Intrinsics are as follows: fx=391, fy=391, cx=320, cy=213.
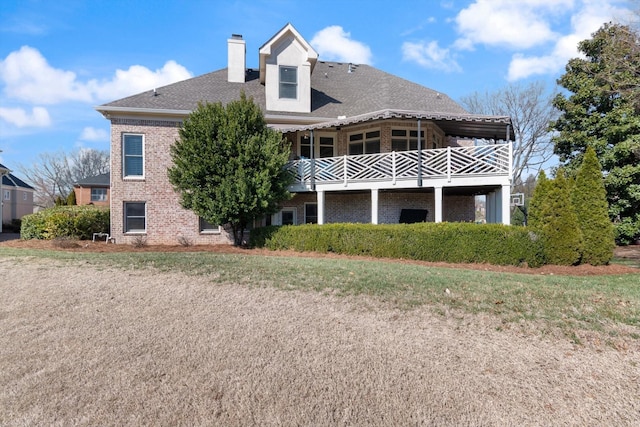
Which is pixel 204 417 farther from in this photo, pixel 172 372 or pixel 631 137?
pixel 631 137

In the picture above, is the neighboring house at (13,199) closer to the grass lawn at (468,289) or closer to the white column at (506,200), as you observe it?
the grass lawn at (468,289)

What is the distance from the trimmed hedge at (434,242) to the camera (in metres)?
10.6

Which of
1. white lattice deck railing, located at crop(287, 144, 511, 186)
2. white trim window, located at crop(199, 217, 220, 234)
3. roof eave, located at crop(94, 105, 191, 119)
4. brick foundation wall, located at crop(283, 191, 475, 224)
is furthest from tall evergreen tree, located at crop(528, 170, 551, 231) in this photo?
roof eave, located at crop(94, 105, 191, 119)

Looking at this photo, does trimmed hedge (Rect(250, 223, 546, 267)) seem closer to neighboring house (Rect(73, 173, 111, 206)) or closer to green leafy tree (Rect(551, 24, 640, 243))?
green leafy tree (Rect(551, 24, 640, 243))

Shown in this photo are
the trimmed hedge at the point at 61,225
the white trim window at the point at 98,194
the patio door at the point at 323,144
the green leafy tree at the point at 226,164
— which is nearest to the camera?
the green leafy tree at the point at 226,164

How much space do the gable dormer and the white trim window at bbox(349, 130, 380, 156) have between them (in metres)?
2.51

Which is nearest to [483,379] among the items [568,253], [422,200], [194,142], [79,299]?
[79,299]

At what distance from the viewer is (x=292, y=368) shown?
155 inches

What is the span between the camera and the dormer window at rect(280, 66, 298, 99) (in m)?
17.4

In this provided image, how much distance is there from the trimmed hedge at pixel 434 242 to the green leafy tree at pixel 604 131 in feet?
33.8

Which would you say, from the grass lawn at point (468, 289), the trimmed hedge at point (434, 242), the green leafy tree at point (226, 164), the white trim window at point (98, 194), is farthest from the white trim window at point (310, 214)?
the white trim window at point (98, 194)

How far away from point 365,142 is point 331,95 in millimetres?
3899

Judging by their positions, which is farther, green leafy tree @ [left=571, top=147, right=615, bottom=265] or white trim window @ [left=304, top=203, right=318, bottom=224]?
white trim window @ [left=304, top=203, right=318, bottom=224]

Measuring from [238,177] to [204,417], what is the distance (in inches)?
404
